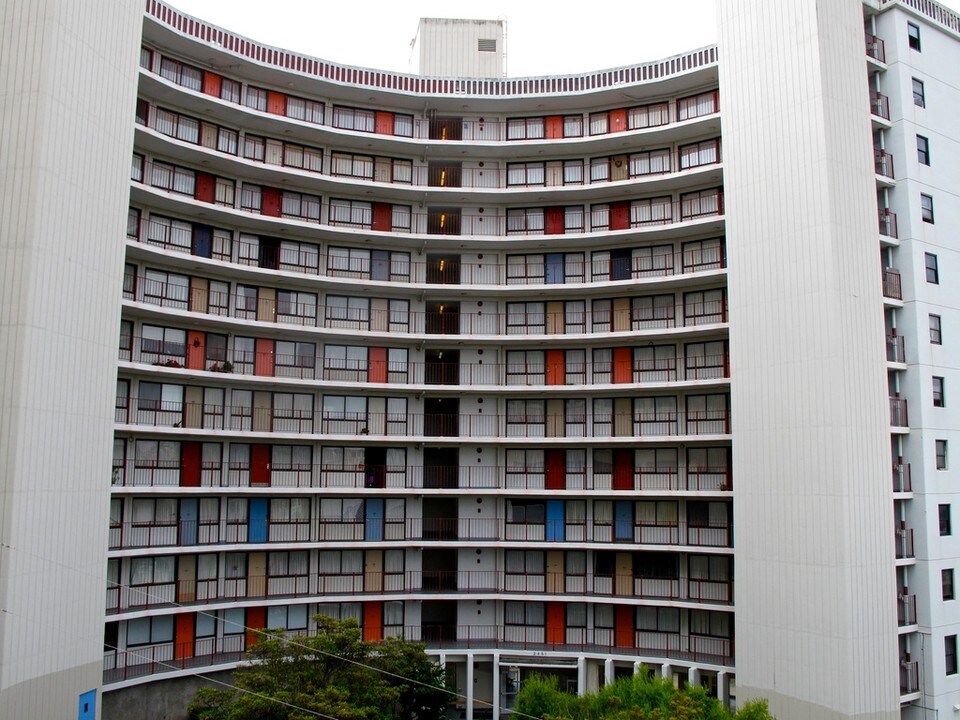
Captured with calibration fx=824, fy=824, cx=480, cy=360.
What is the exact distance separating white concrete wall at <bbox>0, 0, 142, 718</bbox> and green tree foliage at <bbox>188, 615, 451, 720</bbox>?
492cm

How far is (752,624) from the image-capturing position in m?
29.3

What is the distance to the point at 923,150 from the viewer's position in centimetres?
3178

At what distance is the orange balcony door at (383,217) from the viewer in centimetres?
3925

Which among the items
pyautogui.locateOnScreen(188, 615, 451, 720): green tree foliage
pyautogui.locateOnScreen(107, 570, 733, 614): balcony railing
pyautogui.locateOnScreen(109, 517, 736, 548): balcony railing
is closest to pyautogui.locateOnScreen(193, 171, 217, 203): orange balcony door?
pyautogui.locateOnScreen(109, 517, 736, 548): balcony railing

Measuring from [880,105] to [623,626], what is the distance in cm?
2355

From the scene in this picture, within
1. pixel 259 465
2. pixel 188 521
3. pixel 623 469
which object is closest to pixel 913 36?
pixel 623 469

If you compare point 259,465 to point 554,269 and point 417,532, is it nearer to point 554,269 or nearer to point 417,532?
point 417,532

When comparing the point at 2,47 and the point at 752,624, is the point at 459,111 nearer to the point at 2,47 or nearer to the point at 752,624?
the point at 2,47

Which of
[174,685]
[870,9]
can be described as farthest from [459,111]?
[174,685]

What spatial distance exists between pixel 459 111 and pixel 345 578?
73.8 feet

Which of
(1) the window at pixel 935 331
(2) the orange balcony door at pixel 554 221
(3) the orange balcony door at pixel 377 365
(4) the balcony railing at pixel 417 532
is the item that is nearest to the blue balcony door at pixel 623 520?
(4) the balcony railing at pixel 417 532

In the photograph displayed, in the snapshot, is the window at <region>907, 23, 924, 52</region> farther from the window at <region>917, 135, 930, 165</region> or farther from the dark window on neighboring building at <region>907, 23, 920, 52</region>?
the window at <region>917, 135, 930, 165</region>

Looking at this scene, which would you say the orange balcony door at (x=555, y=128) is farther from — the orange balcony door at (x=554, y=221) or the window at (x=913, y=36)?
the window at (x=913, y=36)

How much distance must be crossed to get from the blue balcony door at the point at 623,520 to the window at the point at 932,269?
49.4 feet
